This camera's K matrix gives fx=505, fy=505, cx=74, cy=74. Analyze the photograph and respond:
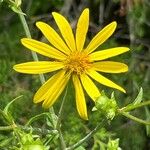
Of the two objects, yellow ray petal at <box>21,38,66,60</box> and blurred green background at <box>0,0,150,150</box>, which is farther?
blurred green background at <box>0,0,150,150</box>

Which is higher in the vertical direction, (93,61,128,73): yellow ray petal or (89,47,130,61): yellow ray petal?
(89,47,130,61): yellow ray petal

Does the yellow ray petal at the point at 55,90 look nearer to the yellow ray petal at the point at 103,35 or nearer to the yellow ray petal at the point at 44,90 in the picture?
the yellow ray petal at the point at 44,90

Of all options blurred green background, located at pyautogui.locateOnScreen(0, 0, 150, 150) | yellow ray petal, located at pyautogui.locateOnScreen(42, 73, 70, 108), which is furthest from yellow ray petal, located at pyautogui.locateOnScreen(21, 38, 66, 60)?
blurred green background, located at pyautogui.locateOnScreen(0, 0, 150, 150)

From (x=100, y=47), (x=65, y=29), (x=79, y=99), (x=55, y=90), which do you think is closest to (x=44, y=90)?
(x=55, y=90)

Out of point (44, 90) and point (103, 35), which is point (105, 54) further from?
point (44, 90)

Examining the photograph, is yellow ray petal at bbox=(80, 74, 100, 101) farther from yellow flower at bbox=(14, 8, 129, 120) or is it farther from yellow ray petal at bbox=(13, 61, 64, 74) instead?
yellow ray petal at bbox=(13, 61, 64, 74)

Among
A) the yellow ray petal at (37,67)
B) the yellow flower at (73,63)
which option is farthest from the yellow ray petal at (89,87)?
the yellow ray petal at (37,67)

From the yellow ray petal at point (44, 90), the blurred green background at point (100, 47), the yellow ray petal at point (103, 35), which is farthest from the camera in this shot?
the blurred green background at point (100, 47)
